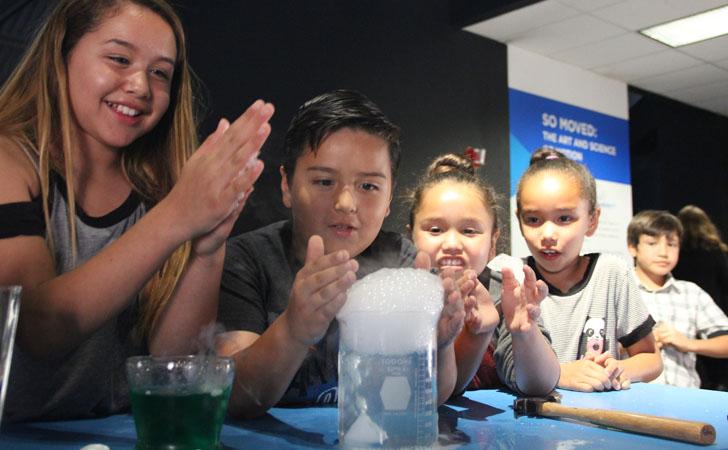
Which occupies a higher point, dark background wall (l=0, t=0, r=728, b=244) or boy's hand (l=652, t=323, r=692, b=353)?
dark background wall (l=0, t=0, r=728, b=244)

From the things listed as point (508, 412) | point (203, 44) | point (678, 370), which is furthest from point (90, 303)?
point (678, 370)

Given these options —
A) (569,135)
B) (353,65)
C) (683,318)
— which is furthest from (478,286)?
(569,135)

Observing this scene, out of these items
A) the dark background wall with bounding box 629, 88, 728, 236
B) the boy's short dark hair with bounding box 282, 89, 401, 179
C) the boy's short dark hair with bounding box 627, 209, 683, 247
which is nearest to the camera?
the boy's short dark hair with bounding box 282, 89, 401, 179

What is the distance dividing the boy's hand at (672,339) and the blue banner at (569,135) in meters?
1.66

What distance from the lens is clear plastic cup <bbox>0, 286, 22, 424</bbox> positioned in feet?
2.50

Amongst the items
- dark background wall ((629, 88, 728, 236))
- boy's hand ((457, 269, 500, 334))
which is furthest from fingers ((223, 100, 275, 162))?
dark background wall ((629, 88, 728, 236))

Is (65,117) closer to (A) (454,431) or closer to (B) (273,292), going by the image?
(B) (273,292)

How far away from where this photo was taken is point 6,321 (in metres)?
0.77

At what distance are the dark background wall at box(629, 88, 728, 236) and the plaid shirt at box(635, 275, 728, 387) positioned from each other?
3.36 m

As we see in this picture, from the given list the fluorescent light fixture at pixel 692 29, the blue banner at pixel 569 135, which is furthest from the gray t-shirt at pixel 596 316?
the fluorescent light fixture at pixel 692 29

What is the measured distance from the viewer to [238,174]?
0.99m

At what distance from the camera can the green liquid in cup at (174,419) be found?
2.66ft

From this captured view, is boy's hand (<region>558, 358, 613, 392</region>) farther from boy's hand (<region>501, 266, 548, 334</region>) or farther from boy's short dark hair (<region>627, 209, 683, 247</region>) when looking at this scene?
boy's short dark hair (<region>627, 209, 683, 247</region>)

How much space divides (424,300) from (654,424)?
1.24ft
